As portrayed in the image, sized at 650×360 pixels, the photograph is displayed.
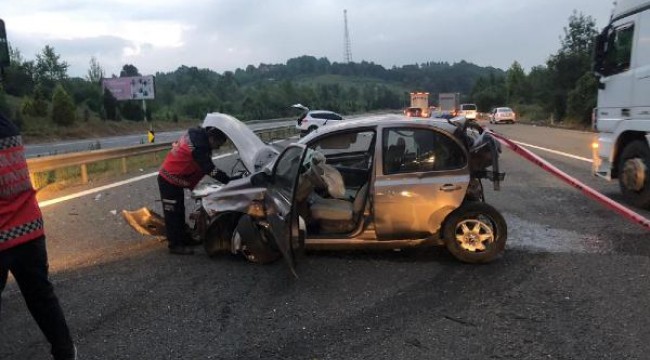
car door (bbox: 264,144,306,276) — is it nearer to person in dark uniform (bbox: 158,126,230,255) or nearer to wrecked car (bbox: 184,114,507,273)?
wrecked car (bbox: 184,114,507,273)

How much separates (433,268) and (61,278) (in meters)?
3.64

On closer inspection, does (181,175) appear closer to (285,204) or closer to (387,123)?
(285,204)

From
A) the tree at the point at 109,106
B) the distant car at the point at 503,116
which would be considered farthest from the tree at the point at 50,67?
the distant car at the point at 503,116

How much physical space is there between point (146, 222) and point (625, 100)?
6.93m

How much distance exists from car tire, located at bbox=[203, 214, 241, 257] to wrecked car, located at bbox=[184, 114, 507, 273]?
1cm

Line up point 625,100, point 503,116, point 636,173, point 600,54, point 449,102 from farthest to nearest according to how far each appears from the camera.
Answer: point 449,102, point 503,116, point 600,54, point 625,100, point 636,173

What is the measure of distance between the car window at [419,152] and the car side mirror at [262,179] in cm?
118

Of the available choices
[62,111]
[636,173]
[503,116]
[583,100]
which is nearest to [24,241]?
[636,173]

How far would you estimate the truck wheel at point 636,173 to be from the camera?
26.8 ft

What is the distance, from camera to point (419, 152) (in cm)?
584

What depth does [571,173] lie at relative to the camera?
1216cm

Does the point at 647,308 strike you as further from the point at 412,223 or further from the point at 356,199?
the point at 356,199

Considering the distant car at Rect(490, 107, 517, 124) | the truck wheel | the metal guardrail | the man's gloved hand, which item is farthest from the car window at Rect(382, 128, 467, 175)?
the distant car at Rect(490, 107, 517, 124)

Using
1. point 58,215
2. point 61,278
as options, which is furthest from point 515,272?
point 58,215
